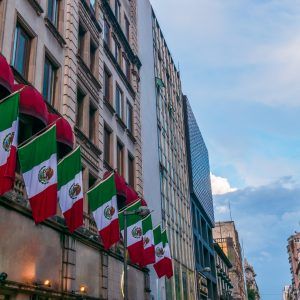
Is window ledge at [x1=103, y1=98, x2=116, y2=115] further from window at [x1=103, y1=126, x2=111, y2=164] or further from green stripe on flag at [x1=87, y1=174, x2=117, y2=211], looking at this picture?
green stripe on flag at [x1=87, y1=174, x2=117, y2=211]

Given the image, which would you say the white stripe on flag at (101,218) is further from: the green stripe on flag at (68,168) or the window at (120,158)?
the window at (120,158)

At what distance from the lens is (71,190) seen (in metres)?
17.1

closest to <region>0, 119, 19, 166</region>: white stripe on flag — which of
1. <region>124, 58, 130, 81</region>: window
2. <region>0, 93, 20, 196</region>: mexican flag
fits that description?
<region>0, 93, 20, 196</region>: mexican flag

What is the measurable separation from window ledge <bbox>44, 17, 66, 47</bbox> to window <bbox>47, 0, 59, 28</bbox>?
1.77 ft

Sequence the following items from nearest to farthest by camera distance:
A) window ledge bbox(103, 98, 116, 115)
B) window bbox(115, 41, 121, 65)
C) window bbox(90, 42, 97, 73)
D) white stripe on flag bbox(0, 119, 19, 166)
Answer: white stripe on flag bbox(0, 119, 19, 166) → window bbox(90, 42, 97, 73) → window ledge bbox(103, 98, 116, 115) → window bbox(115, 41, 121, 65)

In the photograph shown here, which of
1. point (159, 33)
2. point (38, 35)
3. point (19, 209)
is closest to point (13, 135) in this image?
point (19, 209)

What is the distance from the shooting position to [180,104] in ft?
205

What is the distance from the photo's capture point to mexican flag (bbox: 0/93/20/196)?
12.3m

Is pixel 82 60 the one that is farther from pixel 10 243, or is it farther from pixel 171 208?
pixel 171 208

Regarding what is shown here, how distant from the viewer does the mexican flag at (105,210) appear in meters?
19.6

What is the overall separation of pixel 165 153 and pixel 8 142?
3467 centimetres

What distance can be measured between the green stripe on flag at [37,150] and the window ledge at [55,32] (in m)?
8.39

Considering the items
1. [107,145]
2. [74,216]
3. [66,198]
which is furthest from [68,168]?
[107,145]

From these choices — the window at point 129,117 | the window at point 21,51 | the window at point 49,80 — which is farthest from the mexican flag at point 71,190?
the window at point 129,117
